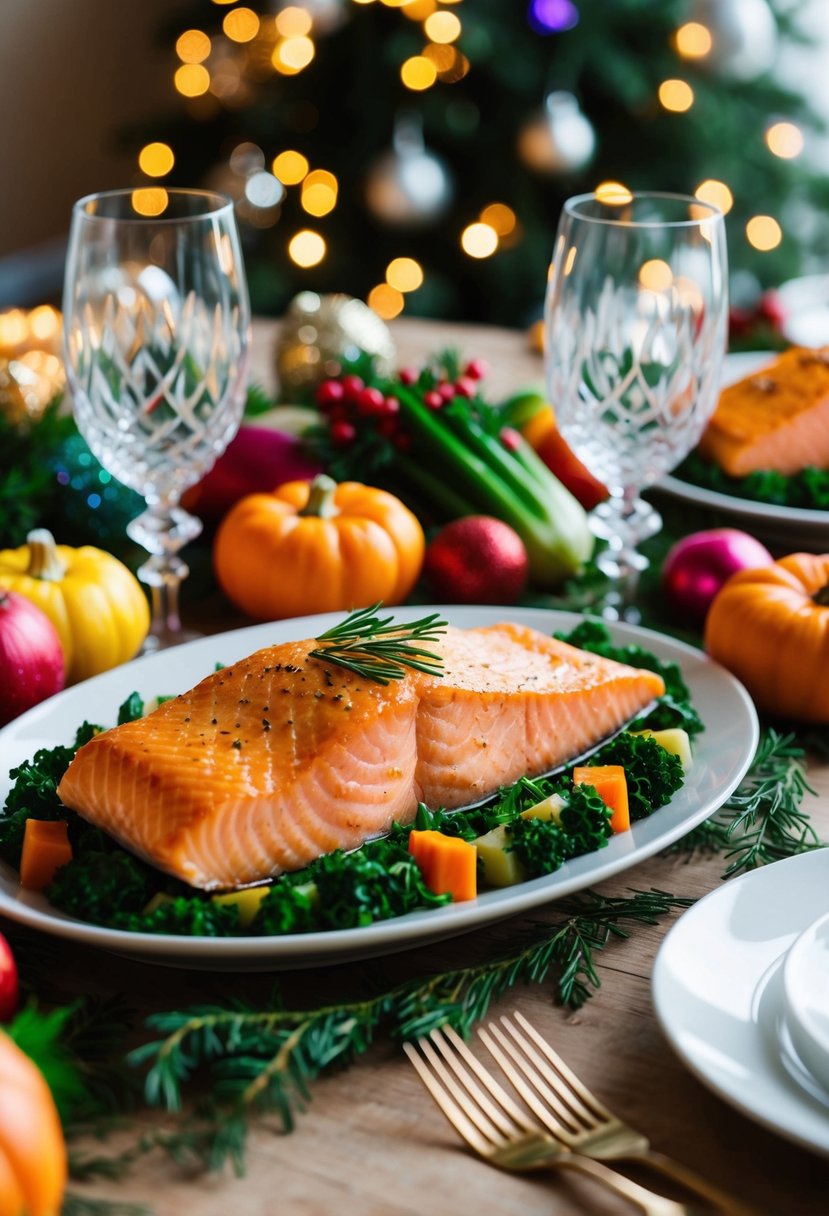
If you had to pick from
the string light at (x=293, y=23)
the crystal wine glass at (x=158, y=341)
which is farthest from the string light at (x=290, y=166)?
the crystal wine glass at (x=158, y=341)

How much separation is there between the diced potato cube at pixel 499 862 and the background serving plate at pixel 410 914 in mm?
18

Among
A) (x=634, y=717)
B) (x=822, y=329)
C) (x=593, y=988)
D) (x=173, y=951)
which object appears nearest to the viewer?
(x=173, y=951)

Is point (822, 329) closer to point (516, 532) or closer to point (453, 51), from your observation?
point (516, 532)

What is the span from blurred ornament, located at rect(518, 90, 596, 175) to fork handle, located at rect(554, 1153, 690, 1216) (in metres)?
4.27

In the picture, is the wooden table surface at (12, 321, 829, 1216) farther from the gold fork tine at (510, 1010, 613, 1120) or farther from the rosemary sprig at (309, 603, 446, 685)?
the rosemary sprig at (309, 603, 446, 685)

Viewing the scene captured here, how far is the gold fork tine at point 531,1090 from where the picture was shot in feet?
3.47

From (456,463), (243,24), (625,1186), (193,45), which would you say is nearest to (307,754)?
(625,1186)

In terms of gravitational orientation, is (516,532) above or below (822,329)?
below

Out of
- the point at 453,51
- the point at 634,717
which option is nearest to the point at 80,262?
the point at 634,717

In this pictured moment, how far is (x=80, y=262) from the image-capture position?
1854 mm

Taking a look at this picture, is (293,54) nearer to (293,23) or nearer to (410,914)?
(293,23)

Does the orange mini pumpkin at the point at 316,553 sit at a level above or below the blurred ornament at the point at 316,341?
below

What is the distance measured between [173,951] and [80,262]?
3.64 ft

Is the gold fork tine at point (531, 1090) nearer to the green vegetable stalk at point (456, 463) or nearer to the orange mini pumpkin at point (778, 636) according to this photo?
the orange mini pumpkin at point (778, 636)
